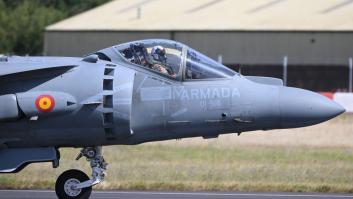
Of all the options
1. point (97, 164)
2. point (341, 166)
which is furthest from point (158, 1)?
point (97, 164)

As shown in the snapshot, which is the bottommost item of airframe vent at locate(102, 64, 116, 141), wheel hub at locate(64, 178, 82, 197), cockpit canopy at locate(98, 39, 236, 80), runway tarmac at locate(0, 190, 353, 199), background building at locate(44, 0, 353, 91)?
runway tarmac at locate(0, 190, 353, 199)

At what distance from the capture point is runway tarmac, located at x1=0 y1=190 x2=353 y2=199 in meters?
15.3

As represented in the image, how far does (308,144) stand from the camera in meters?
24.8

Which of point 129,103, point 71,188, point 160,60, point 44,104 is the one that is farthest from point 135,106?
point 71,188

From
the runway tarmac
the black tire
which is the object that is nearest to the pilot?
the black tire

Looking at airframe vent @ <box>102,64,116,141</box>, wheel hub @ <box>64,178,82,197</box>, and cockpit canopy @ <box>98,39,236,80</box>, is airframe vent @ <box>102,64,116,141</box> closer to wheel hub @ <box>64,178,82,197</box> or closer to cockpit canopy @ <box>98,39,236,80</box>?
cockpit canopy @ <box>98,39,236,80</box>

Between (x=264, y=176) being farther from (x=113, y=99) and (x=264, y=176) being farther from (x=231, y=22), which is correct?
(x=231, y=22)

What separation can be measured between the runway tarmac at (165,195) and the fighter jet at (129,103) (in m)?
2.01

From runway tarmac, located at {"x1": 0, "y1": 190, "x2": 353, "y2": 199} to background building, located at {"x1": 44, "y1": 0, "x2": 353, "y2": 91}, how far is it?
25.3 meters

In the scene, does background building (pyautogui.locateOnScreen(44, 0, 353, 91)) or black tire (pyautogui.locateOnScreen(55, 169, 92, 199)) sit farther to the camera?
background building (pyautogui.locateOnScreen(44, 0, 353, 91))

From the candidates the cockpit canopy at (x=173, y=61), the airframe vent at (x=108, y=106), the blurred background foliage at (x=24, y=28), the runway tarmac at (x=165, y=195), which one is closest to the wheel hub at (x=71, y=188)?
the airframe vent at (x=108, y=106)

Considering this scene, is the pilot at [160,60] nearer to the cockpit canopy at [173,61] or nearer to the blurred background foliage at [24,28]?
the cockpit canopy at [173,61]

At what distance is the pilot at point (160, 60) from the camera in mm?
13297

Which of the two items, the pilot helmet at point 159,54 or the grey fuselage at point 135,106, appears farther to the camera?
the pilot helmet at point 159,54
